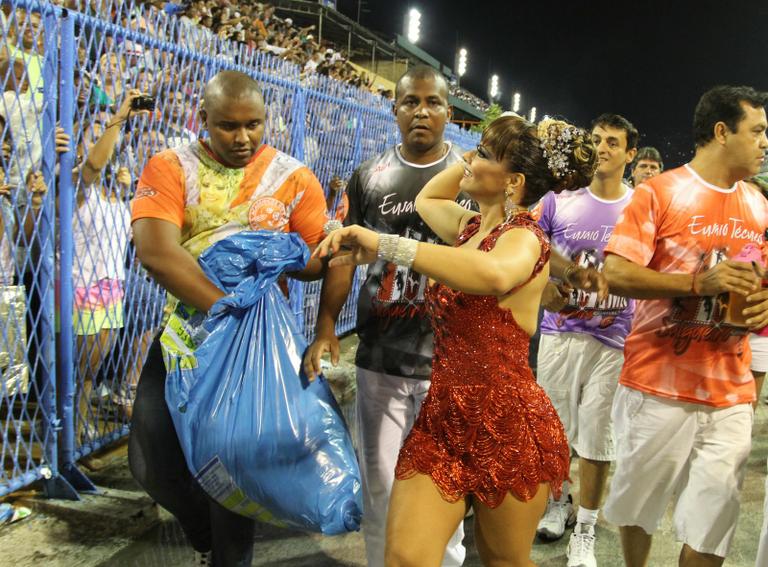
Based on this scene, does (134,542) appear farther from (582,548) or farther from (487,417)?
(582,548)

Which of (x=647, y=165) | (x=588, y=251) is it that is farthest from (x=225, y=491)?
(x=647, y=165)

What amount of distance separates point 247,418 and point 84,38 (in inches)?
87.0

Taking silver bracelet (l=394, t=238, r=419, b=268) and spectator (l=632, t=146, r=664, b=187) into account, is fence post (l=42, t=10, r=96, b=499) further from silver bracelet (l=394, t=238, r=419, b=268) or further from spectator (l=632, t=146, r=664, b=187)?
spectator (l=632, t=146, r=664, b=187)

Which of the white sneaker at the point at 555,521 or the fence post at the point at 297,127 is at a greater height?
the fence post at the point at 297,127

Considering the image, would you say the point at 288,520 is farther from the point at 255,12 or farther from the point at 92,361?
the point at 255,12

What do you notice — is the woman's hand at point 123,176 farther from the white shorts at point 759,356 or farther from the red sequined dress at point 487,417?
the white shorts at point 759,356

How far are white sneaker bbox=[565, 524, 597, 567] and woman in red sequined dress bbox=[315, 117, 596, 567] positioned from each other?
1440mm

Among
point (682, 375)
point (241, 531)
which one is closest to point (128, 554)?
point (241, 531)

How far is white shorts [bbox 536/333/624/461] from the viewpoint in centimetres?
364

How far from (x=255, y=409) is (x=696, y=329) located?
175cm

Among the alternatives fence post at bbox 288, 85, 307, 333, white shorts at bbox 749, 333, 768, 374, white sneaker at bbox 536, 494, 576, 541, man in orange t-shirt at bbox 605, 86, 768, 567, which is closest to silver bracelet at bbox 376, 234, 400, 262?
man in orange t-shirt at bbox 605, 86, 768, 567

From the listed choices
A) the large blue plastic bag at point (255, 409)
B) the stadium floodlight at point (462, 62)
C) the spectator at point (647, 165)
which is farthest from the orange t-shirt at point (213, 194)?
the stadium floodlight at point (462, 62)

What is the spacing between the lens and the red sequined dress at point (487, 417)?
6.76 feet

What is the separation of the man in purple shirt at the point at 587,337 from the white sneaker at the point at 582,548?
0.12 metres
